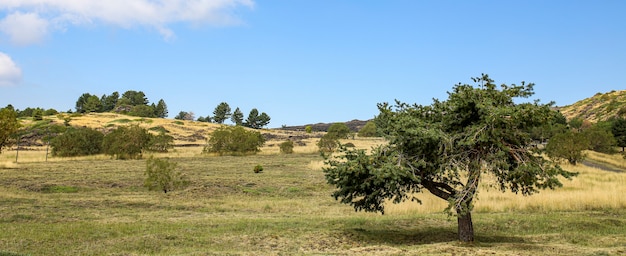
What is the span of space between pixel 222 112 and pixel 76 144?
89956 millimetres

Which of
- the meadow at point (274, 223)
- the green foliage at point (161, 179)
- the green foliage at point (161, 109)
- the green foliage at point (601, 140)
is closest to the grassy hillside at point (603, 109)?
the green foliage at point (601, 140)

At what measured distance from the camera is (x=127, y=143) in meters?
55.0

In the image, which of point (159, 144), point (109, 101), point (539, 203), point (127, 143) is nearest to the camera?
point (539, 203)

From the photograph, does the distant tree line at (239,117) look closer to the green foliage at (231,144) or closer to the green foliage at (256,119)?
the green foliage at (256,119)

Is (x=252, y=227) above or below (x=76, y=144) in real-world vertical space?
below

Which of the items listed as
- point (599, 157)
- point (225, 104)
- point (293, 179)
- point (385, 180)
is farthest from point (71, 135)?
point (225, 104)

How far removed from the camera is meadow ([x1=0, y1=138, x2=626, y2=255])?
1316cm

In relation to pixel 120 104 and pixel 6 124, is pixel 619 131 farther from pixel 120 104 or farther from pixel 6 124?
pixel 120 104

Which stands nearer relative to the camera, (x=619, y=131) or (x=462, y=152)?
Answer: (x=462, y=152)

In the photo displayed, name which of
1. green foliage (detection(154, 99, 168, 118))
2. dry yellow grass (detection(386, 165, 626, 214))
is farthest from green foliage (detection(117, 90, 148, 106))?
dry yellow grass (detection(386, 165, 626, 214))

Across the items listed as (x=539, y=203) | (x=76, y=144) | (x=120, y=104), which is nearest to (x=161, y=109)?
(x=120, y=104)

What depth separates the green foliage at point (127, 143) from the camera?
2160 inches

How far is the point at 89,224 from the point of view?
53.9 feet

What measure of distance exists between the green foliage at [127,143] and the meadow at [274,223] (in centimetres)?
2467
